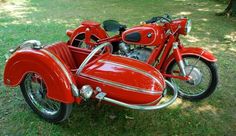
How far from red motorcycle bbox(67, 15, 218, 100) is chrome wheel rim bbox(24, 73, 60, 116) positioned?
985 mm

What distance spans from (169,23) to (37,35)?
3.65 meters

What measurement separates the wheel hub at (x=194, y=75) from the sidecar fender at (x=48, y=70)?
1522 mm

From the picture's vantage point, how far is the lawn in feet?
10.4

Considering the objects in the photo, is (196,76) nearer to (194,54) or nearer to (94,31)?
(194,54)

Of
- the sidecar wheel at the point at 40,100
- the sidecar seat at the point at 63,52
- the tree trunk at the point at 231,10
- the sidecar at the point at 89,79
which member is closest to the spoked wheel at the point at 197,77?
the sidecar at the point at 89,79

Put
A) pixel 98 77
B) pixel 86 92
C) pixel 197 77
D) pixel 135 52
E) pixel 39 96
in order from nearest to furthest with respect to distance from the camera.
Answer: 1. pixel 86 92
2. pixel 98 77
3. pixel 39 96
4. pixel 197 77
5. pixel 135 52

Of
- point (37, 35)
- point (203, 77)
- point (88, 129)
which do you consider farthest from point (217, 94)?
point (37, 35)

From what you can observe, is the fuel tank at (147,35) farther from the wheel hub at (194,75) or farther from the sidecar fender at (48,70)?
the sidecar fender at (48,70)

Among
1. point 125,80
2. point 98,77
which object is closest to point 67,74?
point 98,77

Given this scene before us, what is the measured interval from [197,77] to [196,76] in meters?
0.02

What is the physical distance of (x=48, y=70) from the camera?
2836mm

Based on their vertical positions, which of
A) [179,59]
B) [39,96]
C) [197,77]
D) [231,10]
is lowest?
[231,10]

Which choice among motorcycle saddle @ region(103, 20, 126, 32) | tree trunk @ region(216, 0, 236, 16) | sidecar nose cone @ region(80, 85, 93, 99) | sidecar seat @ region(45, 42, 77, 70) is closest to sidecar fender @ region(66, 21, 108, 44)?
motorcycle saddle @ region(103, 20, 126, 32)

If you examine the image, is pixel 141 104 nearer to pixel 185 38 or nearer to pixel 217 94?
pixel 217 94
